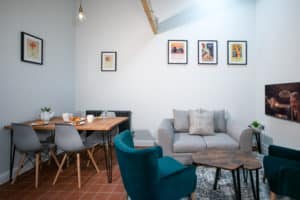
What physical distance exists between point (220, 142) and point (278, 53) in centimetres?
189

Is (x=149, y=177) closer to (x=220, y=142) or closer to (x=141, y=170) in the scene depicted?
(x=141, y=170)

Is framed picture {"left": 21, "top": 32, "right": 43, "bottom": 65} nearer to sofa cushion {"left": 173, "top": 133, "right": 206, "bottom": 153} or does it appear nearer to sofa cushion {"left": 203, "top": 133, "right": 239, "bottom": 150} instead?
Result: sofa cushion {"left": 173, "top": 133, "right": 206, "bottom": 153}

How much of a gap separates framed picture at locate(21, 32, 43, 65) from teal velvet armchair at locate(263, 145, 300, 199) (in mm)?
3588

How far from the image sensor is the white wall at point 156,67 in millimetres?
4055

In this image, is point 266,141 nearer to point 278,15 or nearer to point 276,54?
point 276,54

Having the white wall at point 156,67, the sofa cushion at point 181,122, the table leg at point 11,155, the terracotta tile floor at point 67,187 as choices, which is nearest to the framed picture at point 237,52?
the white wall at point 156,67

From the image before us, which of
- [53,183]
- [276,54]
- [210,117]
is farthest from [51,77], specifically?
[276,54]

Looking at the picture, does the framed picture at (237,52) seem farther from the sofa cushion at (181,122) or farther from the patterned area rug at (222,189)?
the patterned area rug at (222,189)

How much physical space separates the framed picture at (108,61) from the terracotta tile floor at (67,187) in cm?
218

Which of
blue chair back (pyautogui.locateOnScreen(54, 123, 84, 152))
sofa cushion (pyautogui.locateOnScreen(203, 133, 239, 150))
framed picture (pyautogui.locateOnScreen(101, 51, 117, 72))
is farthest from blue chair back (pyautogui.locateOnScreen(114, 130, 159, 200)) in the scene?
framed picture (pyautogui.locateOnScreen(101, 51, 117, 72))

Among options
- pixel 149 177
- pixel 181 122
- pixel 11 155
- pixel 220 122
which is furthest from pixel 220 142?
pixel 11 155

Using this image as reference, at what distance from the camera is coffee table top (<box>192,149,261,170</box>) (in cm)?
190

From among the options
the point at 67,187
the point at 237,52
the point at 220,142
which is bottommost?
the point at 67,187

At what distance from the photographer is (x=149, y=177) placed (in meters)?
1.52
